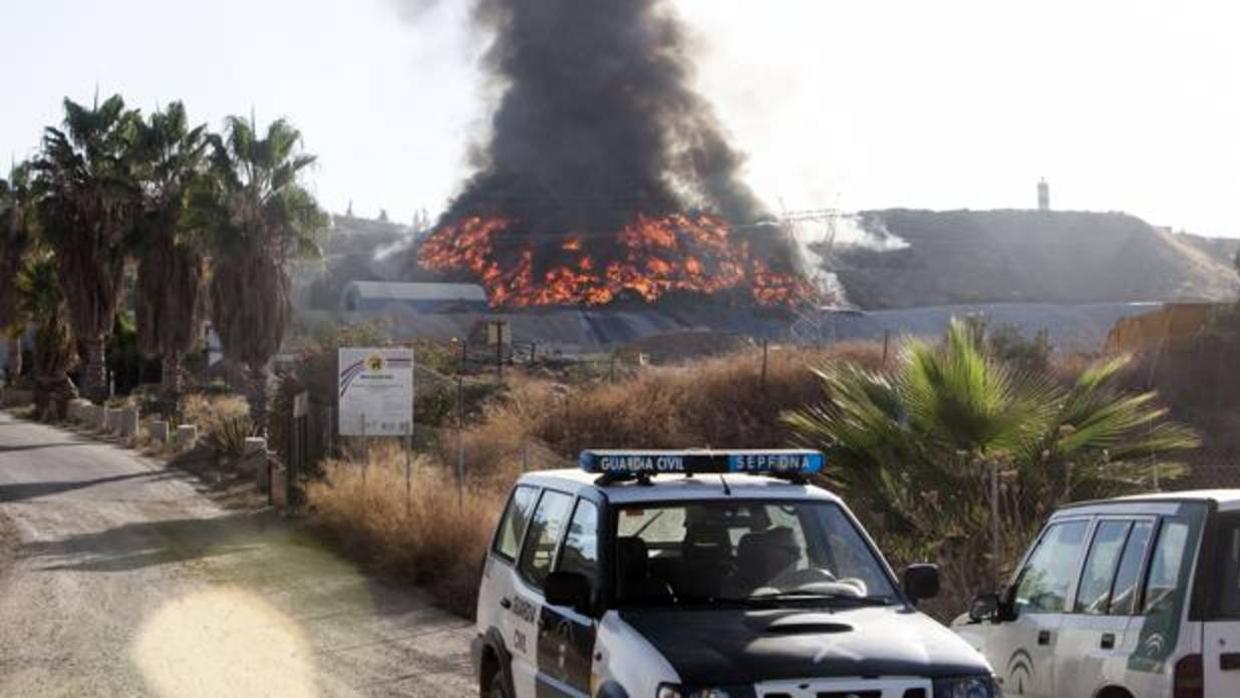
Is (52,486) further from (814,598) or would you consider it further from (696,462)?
(814,598)

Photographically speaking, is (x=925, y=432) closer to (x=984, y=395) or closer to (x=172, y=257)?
(x=984, y=395)

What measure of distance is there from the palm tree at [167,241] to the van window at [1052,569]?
42349 millimetres

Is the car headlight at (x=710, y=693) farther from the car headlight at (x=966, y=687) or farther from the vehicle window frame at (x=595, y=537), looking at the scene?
the vehicle window frame at (x=595, y=537)

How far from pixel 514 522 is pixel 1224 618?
12.9ft

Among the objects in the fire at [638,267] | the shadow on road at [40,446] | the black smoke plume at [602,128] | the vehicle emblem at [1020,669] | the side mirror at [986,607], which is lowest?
the shadow on road at [40,446]

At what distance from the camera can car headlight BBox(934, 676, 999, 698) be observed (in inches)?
238

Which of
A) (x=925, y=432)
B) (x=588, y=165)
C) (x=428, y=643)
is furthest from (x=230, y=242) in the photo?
(x=588, y=165)

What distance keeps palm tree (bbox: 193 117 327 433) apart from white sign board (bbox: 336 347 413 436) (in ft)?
50.3

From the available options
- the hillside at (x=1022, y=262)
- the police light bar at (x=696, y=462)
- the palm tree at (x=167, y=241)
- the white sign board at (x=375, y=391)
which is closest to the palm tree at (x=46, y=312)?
the palm tree at (x=167, y=241)

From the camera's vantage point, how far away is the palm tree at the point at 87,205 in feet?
166

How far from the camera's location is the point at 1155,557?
6.66m

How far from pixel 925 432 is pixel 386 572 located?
27.1 feet

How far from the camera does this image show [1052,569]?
7902 millimetres

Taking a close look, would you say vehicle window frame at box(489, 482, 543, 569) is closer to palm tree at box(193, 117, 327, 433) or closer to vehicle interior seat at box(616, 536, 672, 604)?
vehicle interior seat at box(616, 536, 672, 604)
